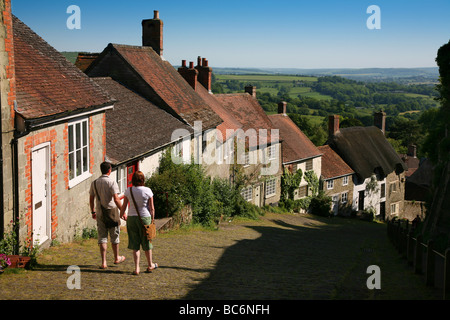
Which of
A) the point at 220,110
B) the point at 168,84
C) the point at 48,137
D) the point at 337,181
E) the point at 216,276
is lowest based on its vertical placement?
the point at 337,181

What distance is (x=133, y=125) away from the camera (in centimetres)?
1816

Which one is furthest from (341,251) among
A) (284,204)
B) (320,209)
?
(320,209)

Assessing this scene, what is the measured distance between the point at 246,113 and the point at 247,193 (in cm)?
623

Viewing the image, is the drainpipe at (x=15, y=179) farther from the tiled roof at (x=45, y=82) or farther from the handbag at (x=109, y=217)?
the handbag at (x=109, y=217)

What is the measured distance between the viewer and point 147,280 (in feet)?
28.3

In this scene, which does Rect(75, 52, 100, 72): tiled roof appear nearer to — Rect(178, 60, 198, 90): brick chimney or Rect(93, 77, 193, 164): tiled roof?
Rect(93, 77, 193, 164): tiled roof

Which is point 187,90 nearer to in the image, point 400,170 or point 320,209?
point 320,209

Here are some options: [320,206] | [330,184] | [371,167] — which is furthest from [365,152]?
[320,206]

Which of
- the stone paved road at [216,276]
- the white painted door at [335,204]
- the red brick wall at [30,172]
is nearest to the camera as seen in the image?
the stone paved road at [216,276]

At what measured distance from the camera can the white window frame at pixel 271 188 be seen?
34.3m

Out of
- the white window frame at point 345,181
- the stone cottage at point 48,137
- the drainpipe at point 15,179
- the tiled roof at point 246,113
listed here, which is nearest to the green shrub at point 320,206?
the white window frame at point 345,181

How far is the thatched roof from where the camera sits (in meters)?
43.3

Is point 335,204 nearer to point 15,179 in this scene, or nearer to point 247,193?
point 247,193

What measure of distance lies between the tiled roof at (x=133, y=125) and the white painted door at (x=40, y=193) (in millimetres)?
3771
